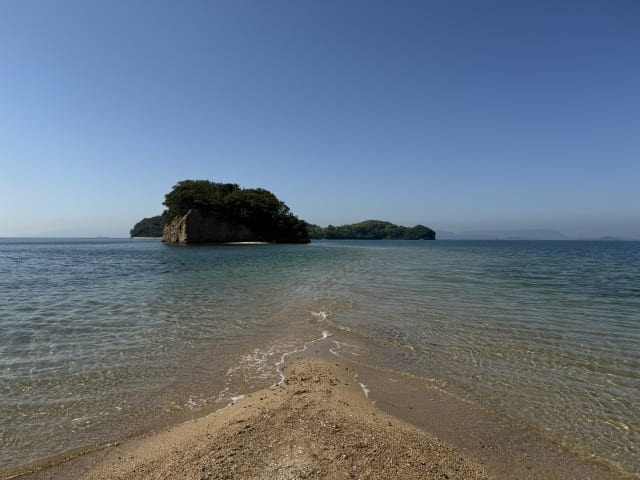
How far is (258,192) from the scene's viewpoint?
123 m

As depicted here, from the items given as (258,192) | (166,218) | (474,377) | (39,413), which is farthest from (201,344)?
(258,192)

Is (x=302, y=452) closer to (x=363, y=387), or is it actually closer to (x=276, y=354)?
(x=363, y=387)

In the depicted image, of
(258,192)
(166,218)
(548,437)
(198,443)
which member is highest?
(258,192)

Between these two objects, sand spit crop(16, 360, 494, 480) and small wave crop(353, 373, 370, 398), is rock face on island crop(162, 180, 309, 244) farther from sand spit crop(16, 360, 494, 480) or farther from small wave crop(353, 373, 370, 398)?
sand spit crop(16, 360, 494, 480)

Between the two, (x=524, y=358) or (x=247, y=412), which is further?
(x=524, y=358)

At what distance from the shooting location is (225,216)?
106m

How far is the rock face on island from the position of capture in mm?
98125

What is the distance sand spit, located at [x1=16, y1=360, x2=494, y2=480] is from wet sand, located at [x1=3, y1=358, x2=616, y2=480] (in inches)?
0.5

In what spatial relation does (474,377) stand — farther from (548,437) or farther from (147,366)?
(147,366)

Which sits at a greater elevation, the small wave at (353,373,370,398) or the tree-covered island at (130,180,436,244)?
the tree-covered island at (130,180,436,244)

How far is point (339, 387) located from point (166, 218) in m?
112

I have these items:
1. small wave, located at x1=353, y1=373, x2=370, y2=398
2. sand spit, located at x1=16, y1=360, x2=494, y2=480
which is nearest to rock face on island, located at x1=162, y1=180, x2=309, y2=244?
small wave, located at x1=353, y1=373, x2=370, y2=398

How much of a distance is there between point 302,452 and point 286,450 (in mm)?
195

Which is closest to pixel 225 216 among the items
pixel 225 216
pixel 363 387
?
pixel 225 216
